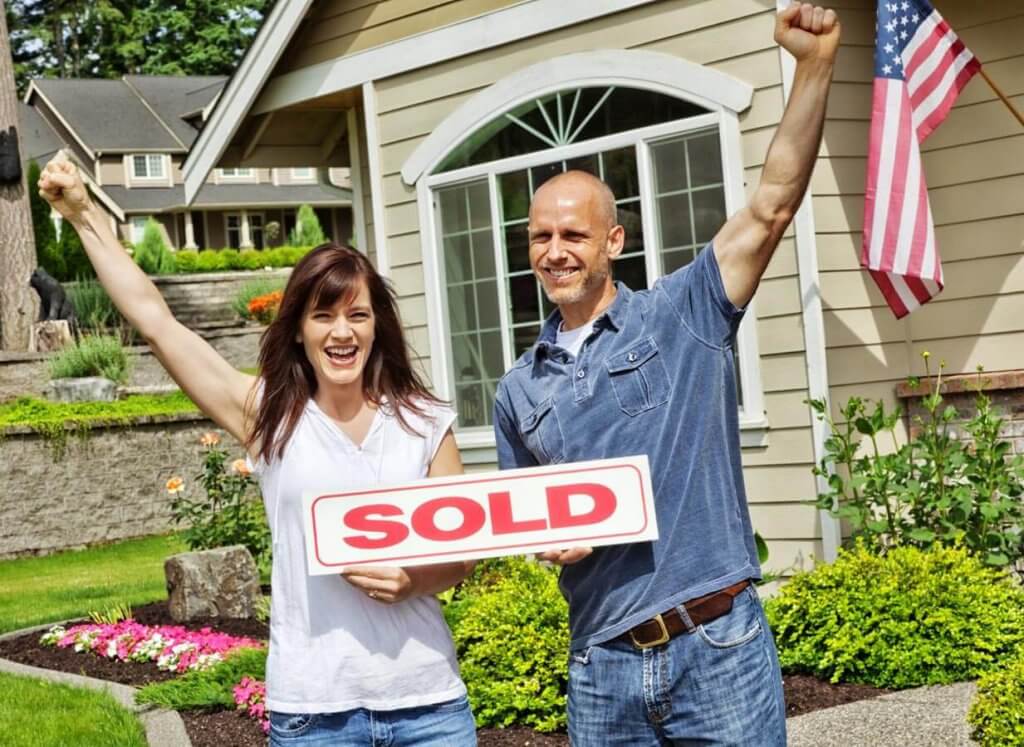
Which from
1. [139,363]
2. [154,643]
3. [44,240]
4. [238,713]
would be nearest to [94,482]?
[139,363]

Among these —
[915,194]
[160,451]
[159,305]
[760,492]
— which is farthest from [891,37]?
[160,451]

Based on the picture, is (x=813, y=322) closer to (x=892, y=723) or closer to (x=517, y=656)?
(x=517, y=656)

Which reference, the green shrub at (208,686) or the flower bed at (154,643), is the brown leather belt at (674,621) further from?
the flower bed at (154,643)

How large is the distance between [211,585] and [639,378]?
19.2ft

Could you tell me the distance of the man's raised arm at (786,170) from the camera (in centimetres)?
268

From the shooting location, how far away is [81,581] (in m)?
11.5

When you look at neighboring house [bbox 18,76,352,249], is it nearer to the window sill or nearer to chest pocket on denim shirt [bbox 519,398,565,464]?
the window sill

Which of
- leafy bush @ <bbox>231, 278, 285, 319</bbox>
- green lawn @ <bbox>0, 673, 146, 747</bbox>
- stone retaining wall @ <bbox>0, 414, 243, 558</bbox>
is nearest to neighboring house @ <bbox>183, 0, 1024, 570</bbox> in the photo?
green lawn @ <bbox>0, 673, 146, 747</bbox>

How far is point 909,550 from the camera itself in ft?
18.7

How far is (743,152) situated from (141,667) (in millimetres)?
4080

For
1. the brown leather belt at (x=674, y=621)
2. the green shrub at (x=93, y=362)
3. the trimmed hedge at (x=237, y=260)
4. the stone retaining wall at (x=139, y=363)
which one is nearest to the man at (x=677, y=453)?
the brown leather belt at (x=674, y=621)

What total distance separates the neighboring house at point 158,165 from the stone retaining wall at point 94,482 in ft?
92.9

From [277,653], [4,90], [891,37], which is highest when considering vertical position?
[4,90]

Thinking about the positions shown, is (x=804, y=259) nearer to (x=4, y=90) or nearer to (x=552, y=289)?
(x=552, y=289)
